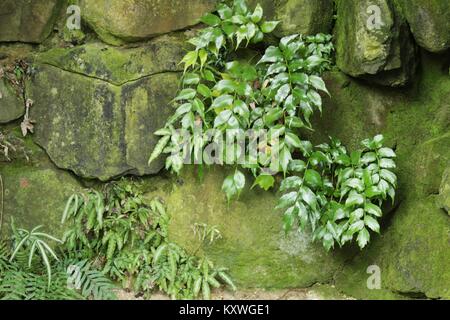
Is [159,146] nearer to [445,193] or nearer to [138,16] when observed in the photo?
[138,16]

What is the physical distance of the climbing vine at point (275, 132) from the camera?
11.8 ft

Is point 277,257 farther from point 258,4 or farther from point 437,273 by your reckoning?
point 258,4

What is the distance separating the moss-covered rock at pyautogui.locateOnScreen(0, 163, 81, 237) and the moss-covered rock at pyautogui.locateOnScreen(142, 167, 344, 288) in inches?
32.8

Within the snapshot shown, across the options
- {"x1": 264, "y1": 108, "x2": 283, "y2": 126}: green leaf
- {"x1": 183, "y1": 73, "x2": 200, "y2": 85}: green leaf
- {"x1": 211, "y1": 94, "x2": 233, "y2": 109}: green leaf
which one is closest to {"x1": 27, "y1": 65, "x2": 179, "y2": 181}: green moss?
{"x1": 183, "y1": 73, "x2": 200, "y2": 85}: green leaf

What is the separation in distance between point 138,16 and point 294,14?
3.36ft

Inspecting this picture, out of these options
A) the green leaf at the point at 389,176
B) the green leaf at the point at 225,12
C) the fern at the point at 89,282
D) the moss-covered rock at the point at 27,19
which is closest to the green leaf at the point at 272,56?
the green leaf at the point at 225,12

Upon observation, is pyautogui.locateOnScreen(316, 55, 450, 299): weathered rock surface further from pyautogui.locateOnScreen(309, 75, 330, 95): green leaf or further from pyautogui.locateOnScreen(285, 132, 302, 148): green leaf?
pyautogui.locateOnScreen(285, 132, 302, 148): green leaf

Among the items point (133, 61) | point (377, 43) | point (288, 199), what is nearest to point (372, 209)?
point (288, 199)

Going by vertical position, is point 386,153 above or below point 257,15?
below

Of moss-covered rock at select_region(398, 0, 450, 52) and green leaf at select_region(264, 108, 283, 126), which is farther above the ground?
moss-covered rock at select_region(398, 0, 450, 52)

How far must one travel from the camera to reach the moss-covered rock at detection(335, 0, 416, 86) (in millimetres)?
3617

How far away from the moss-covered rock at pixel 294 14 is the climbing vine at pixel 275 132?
0.23ft

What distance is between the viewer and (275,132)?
11.8 feet

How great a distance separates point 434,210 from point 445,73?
92 cm
